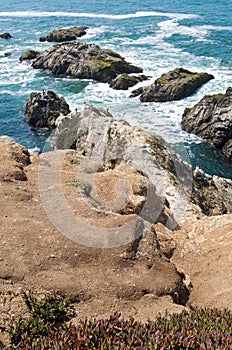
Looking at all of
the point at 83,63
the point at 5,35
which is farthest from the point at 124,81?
the point at 5,35

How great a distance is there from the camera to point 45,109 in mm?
45625

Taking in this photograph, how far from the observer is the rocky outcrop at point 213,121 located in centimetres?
3916

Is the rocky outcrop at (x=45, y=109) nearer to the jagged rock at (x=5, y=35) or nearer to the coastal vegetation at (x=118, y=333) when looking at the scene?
the coastal vegetation at (x=118, y=333)

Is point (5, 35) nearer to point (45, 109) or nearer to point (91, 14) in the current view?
point (91, 14)

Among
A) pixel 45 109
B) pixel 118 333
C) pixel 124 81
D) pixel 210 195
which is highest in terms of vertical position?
pixel 118 333

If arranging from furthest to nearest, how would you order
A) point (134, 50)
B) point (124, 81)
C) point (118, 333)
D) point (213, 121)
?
1. point (134, 50)
2. point (124, 81)
3. point (213, 121)
4. point (118, 333)

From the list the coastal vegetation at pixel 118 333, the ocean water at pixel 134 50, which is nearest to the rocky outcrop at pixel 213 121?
the ocean water at pixel 134 50

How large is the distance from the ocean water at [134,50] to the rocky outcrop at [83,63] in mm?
2140

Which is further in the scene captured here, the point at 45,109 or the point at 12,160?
the point at 45,109

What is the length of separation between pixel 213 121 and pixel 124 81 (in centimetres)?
1834

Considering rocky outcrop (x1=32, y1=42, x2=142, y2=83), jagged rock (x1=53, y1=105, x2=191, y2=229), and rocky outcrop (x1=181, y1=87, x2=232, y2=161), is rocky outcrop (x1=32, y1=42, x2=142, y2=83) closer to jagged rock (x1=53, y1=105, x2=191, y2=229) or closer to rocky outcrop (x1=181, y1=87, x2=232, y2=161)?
rocky outcrop (x1=181, y1=87, x2=232, y2=161)

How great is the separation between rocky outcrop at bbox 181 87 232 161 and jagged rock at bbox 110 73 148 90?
1335 centimetres

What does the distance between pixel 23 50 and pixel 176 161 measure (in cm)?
6570

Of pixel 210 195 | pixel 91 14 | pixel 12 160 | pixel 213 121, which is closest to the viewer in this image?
pixel 12 160
